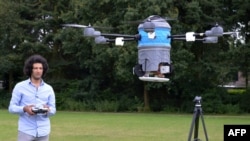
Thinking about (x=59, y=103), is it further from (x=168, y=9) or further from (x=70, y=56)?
(x=168, y=9)

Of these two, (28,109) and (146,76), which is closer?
(28,109)

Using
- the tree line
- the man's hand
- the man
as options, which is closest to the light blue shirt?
the man

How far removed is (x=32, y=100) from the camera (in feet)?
19.7

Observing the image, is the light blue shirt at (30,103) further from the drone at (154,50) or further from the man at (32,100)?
the drone at (154,50)

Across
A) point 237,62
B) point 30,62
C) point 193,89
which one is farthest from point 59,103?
point 30,62

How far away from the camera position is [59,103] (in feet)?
115

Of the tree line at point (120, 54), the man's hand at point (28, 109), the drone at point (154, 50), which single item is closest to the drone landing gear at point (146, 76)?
the drone at point (154, 50)

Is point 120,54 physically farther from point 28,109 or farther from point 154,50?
point 28,109

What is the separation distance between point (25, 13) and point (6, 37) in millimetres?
2421

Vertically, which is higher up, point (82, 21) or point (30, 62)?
point (82, 21)

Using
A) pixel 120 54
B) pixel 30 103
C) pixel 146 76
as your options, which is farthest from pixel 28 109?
pixel 120 54

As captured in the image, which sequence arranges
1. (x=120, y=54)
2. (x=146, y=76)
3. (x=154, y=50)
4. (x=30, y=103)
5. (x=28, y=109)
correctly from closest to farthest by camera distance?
1. (x=28, y=109)
2. (x=30, y=103)
3. (x=154, y=50)
4. (x=146, y=76)
5. (x=120, y=54)

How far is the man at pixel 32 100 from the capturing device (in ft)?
19.5

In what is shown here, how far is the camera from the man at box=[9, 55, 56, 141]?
595 centimetres
